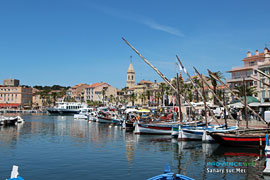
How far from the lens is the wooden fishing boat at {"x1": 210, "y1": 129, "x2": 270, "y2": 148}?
98.2ft

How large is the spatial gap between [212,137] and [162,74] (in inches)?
683

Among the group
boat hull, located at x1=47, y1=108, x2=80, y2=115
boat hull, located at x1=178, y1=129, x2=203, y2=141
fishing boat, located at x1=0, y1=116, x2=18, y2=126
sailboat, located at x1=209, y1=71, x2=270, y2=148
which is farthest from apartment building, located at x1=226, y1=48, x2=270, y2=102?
boat hull, located at x1=47, y1=108, x2=80, y2=115

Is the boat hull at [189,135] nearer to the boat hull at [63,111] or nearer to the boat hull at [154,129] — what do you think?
the boat hull at [154,129]

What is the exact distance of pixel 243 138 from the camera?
100 ft

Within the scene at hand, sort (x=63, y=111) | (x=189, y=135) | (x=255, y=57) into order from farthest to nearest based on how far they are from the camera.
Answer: (x=63, y=111) → (x=255, y=57) → (x=189, y=135)

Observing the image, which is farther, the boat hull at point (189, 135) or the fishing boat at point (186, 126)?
the fishing boat at point (186, 126)

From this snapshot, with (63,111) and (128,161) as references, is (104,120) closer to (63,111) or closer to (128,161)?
(128,161)

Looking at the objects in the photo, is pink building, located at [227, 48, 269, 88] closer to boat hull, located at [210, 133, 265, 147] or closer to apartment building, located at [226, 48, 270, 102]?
apartment building, located at [226, 48, 270, 102]

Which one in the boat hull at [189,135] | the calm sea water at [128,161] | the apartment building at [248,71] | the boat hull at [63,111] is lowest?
the calm sea water at [128,161]

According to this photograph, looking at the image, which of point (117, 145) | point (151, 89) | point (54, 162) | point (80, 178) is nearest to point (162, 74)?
point (117, 145)

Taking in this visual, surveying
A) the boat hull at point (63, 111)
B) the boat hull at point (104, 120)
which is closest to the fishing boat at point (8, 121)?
the boat hull at point (104, 120)

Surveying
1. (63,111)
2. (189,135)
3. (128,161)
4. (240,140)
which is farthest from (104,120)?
(63,111)

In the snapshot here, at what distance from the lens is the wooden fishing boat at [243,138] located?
29.9 meters

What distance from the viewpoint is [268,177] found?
1888cm
